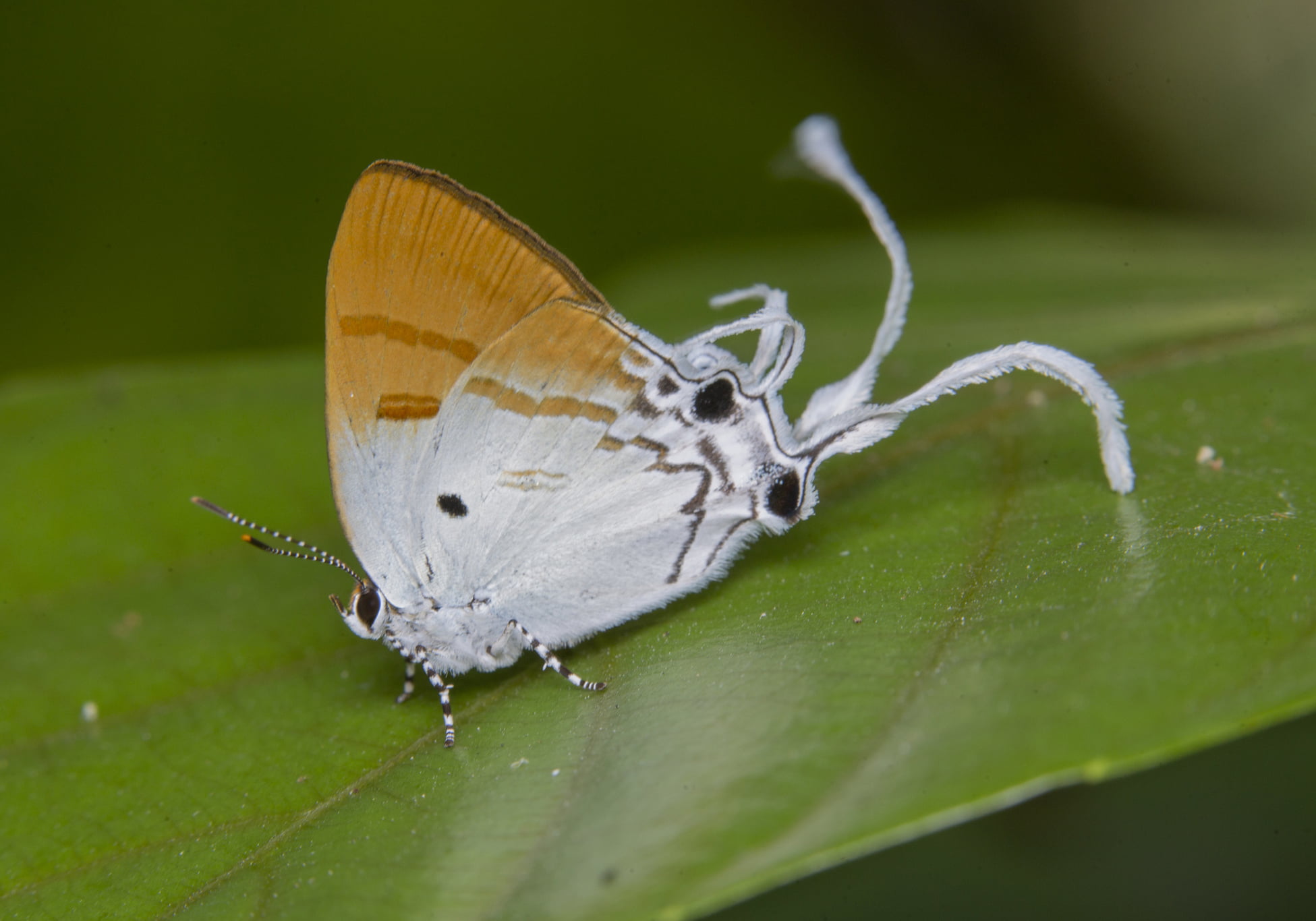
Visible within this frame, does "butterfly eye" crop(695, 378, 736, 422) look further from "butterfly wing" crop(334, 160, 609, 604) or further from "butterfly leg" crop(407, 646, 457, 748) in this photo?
"butterfly leg" crop(407, 646, 457, 748)

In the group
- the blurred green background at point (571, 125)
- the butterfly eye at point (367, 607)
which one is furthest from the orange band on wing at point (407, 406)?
the blurred green background at point (571, 125)

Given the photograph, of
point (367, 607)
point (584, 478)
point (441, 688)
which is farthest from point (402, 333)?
point (441, 688)

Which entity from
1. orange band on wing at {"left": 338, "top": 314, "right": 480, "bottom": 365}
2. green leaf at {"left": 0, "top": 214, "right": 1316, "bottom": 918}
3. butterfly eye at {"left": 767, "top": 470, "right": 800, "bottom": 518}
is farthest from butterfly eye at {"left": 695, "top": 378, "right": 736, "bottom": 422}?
orange band on wing at {"left": 338, "top": 314, "right": 480, "bottom": 365}

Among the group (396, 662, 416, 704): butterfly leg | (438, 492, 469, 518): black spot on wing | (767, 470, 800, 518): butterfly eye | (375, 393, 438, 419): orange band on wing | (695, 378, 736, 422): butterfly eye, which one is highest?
(695, 378, 736, 422): butterfly eye

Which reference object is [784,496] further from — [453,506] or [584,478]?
[453,506]

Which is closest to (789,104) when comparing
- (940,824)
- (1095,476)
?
(1095,476)

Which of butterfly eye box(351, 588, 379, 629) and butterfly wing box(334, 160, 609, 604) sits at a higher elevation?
butterfly wing box(334, 160, 609, 604)

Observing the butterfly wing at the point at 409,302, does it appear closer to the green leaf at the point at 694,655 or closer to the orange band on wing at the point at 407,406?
the orange band on wing at the point at 407,406
